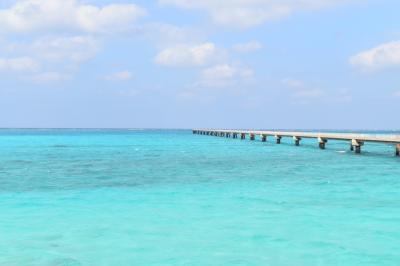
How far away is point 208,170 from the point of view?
83.4 feet

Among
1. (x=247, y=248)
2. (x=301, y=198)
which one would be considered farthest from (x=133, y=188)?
(x=247, y=248)

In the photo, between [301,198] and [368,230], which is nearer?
[368,230]

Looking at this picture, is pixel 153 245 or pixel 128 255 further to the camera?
pixel 153 245

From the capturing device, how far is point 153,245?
31.3 feet

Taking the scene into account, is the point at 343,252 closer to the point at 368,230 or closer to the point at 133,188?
the point at 368,230

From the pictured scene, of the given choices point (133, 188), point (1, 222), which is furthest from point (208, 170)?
point (1, 222)

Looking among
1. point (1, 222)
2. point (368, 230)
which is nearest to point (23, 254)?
point (1, 222)

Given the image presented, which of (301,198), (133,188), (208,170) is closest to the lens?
(301,198)

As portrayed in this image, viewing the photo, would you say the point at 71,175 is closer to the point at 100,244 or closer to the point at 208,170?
the point at 208,170

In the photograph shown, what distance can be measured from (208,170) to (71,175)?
6.15 meters

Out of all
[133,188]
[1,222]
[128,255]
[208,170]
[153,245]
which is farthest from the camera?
[208,170]

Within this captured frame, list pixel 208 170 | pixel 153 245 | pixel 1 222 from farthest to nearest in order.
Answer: pixel 208 170
pixel 1 222
pixel 153 245

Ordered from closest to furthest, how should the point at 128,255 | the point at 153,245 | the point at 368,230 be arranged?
the point at 128,255, the point at 153,245, the point at 368,230

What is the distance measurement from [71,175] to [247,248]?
15.1 m
